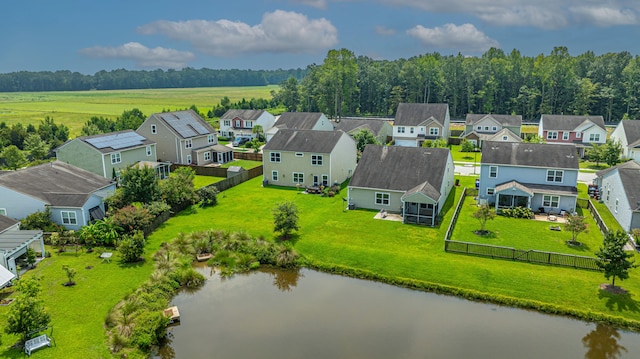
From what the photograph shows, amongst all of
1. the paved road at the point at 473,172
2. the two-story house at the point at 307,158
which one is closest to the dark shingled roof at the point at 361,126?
the paved road at the point at 473,172

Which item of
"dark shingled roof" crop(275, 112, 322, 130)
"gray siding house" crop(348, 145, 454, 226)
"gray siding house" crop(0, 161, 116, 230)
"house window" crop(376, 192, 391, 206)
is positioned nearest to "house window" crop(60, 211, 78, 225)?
"gray siding house" crop(0, 161, 116, 230)

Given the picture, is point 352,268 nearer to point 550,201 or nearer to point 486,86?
point 550,201

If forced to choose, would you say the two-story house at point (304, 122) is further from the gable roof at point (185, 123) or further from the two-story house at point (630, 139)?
the two-story house at point (630, 139)

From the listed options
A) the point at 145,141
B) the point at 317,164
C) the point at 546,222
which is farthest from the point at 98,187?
the point at 546,222

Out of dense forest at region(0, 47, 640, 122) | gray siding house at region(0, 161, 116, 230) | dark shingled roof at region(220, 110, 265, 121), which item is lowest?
gray siding house at region(0, 161, 116, 230)

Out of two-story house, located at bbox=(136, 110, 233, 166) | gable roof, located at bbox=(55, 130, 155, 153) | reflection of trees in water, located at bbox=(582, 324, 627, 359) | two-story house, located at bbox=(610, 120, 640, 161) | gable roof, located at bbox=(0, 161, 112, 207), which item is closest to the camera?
reflection of trees in water, located at bbox=(582, 324, 627, 359)

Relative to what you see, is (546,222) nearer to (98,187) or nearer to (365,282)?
(365,282)

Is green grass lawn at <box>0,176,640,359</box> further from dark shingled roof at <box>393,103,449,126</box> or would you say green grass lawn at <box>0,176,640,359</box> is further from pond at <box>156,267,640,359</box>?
dark shingled roof at <box>393,103,449,126</box>
